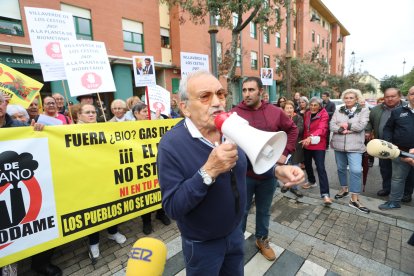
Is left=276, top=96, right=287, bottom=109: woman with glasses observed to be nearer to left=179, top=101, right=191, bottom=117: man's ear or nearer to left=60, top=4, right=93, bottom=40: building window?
left=179, top=101, right=191, bottom=117: man's ear

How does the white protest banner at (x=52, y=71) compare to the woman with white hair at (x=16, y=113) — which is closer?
the woman with white hair at (x=16, y=113)

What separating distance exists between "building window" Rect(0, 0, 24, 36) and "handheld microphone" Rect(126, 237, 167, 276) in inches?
513

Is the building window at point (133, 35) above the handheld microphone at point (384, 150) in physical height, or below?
above

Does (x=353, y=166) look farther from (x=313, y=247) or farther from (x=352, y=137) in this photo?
(x=313, y=247)

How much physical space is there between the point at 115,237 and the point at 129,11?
46.5 ft

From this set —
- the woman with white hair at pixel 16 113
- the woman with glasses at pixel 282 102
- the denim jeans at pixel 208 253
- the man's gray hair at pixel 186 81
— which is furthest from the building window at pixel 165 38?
the denim jeans at pixel 208 253

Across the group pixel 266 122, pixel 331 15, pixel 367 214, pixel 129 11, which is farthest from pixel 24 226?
pixel 331 15

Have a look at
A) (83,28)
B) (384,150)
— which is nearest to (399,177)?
(384,150)

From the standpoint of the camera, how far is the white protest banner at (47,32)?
3.84 metres

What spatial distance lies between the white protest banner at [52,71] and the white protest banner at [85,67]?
2.16 ft

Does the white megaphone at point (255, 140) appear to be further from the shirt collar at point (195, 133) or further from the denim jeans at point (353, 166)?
the denim jeans at point (353, 166)

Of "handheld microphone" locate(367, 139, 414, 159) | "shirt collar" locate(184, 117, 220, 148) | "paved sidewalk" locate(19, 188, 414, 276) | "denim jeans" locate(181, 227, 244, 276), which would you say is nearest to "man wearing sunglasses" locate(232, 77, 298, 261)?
"paved sidewalk" locate(19, 188, 414, 276)

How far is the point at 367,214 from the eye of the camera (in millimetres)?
3953

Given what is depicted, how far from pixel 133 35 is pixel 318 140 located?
1360 cm
